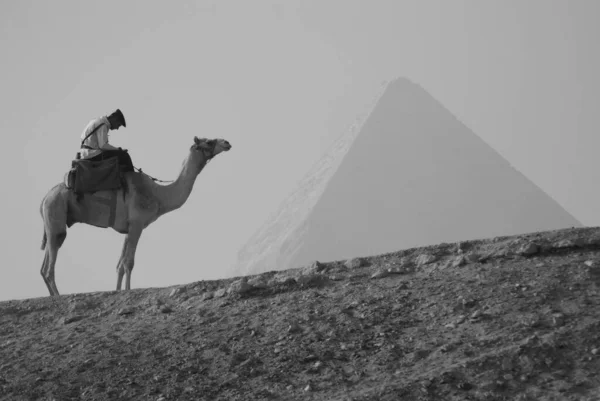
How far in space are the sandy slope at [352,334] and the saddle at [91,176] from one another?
224 centimetres

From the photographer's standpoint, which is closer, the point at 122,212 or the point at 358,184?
the point at 122,212

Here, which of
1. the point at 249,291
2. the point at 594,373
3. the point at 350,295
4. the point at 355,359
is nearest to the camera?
the point at 594,373

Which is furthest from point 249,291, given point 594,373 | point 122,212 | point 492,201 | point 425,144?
point 425,144

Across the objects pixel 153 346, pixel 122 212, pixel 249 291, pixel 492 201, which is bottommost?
pixel 153 346

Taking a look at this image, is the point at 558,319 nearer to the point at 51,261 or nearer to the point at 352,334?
the point at 352,334

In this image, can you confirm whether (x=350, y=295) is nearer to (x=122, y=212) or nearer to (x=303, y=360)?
(x=303, y=360)

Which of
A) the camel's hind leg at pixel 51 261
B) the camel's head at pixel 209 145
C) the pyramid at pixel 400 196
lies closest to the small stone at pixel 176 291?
the camel's hind leg at pixel 51 261

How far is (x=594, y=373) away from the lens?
26.0 feet

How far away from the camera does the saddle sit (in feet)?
45.4

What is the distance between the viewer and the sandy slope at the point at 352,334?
8.27m

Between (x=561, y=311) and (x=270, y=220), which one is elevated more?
(x=270, y=220)

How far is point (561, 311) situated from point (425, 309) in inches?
52.6

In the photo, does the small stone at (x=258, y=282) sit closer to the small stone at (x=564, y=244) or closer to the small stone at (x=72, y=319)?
the small stone at (x=72, y=319)

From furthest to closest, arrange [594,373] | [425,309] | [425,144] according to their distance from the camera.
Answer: [425,144]
[425,309]
[594,373]
